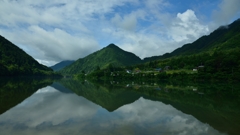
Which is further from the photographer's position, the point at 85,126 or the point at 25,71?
the point at 25,71

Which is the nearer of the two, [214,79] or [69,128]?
[69,128]

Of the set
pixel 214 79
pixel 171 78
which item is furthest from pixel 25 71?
pixel 214 79

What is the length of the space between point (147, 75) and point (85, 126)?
3949 inches

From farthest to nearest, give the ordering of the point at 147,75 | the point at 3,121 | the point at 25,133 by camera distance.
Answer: the point at 147,75, the point at 3,121, the point at 25,133

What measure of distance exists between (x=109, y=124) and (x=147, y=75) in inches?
3908

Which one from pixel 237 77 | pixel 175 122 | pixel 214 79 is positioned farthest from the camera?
pixel 214 79

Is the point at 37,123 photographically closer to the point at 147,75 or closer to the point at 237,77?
the point at 237,77

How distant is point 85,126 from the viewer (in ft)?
44.7

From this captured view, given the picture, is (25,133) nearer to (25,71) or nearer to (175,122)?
(175,122)

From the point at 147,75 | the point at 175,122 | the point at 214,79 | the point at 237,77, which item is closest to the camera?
the point at 175,122

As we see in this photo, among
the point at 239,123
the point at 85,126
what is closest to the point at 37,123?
the point at 85,126

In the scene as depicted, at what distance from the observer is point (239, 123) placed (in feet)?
48.3

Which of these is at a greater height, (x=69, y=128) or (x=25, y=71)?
(x=25, y=71)

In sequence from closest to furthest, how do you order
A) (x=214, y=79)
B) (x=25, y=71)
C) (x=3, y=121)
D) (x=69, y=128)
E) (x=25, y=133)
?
(x=25, y=133)
(x=69, y=128)
(x=3, y=121)
(x=214, y=79)
(x=25, y=71)
